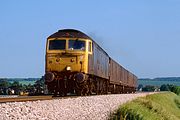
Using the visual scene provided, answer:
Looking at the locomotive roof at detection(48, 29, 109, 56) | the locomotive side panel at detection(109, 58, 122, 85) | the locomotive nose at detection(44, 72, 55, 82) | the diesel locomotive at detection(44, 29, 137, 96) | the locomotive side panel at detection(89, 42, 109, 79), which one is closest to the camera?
the locomotive nose at detection(44, 72, 55, 82)

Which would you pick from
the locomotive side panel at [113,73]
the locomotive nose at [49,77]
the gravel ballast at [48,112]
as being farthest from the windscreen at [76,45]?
the locomotive side panel at [113,73]

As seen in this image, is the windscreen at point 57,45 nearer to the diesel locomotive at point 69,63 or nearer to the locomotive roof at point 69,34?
the diesel locomotive at point 69,63

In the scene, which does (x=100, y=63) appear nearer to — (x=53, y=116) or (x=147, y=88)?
(x=53, y=116)

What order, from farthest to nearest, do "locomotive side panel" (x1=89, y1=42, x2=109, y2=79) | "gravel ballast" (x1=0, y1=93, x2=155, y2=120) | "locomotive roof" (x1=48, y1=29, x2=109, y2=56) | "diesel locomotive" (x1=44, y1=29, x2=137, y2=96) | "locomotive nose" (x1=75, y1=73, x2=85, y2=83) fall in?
"locomotive side panel" (x1=89, y1=42, x2=109, y2=79)
"locomotive roof" (x1=48, y1=29, x2=109, y2=56)
"diesel locomotive" (x1=44, y1=29, x2=137, y2=96)
"locomotive nose" (x1=75, y1=73, x2=85, y2=83)
"gravel ballast" (x1=0, y1=93, x2=155, y2=120)

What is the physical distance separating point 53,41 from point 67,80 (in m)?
2.79

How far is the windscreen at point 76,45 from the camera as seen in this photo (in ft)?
89.7

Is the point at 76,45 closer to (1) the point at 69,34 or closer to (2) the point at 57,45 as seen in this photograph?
(1) the point at 69,34

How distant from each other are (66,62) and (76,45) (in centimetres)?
127

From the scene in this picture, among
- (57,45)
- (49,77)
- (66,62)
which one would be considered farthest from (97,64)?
(49,77)

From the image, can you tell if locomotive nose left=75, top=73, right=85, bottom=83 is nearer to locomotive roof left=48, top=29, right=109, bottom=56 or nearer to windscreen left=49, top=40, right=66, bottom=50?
windscreen left=49, top=40, right=66, bottom=50

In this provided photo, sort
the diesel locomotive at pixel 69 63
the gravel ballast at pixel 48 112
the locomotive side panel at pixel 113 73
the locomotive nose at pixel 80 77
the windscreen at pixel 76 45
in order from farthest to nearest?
the locomotive side panel at pixel 113 73, the windscreen at pixel 76 45, the diesel locomotive at pixel 69 63, the locomotive nose at pixel 80 77, the gravel ballast at pixel 48 112

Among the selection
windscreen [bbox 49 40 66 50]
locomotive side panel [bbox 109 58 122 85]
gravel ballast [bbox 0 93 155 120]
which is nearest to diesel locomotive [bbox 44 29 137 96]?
windscreen [bbox 49 40 66 50]

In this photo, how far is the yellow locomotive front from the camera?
26.6 m

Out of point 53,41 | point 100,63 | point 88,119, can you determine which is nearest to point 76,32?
point 53,41
